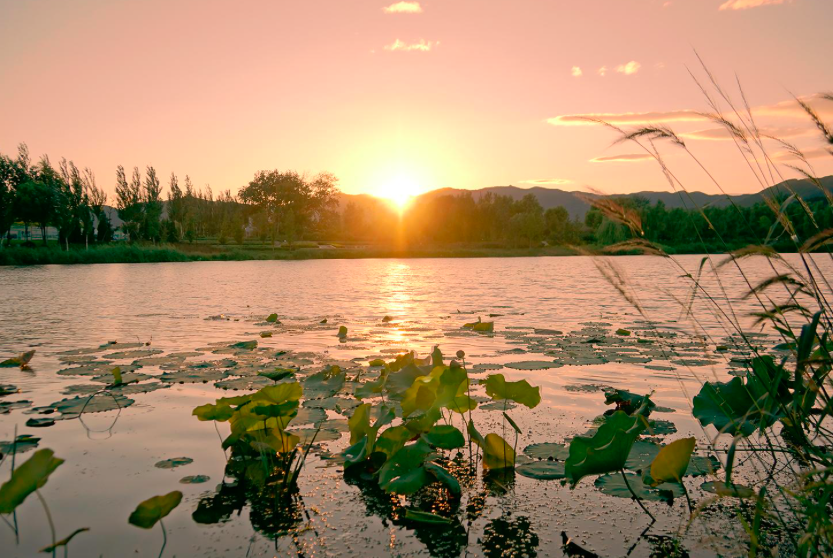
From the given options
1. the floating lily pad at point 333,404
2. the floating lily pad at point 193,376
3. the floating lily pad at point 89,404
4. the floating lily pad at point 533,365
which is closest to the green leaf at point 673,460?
the floating lily pad at point 333,404

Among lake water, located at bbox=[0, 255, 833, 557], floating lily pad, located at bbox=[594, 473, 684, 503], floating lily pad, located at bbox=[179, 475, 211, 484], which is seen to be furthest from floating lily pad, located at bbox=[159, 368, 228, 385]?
floating lily pad, located at bbox=[594, 473, 684, 503]

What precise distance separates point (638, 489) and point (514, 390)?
84 cm

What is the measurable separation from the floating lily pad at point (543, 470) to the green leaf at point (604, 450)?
1.87 feet

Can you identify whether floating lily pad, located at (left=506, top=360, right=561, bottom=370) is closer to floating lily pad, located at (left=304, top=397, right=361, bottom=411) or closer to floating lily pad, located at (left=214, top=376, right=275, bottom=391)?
floating lily pad, located at (left=304, top=397, right=361, bottom=411)

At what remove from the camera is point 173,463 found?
131 inches

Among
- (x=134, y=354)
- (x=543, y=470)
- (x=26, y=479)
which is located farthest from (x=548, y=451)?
(x=134, y=354)

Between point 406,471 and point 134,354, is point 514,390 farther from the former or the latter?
point 134,354

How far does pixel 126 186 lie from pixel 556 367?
59.7 metres

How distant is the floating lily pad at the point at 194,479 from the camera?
307 centimetres

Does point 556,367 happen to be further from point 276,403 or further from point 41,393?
point 41,393

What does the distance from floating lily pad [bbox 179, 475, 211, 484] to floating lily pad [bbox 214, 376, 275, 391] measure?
1.73 meters

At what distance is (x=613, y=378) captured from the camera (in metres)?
5.62

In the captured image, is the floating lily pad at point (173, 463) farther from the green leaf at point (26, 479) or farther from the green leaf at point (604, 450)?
the green leaf at point (604, 450)

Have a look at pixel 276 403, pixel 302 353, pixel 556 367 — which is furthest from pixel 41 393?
pixel 556 367
